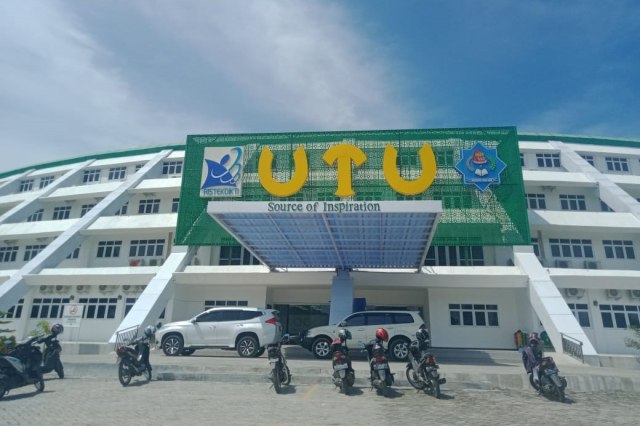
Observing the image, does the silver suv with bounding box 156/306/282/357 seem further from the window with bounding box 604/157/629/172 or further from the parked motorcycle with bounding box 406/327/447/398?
the window with bounding box 604/157/629/172

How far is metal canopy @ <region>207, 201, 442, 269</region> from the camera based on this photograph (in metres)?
12.8

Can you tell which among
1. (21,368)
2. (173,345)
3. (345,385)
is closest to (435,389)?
(345,385)

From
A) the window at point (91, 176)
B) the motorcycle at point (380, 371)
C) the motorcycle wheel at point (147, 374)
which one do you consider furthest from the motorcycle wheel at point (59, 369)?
the window at point (91, 176)

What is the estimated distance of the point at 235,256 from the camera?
24484mm

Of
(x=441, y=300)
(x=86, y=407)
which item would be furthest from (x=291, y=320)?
(x=86, y=407)

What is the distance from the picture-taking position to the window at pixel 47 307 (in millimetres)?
23406

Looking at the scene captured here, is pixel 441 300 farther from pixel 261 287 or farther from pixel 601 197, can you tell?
pixel 601 197

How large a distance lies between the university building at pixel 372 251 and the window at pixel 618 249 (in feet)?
0.26

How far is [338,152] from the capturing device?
21.9m

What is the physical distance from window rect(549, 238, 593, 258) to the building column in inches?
492

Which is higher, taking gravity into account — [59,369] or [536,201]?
[536,201]

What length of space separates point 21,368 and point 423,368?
8.55 meters

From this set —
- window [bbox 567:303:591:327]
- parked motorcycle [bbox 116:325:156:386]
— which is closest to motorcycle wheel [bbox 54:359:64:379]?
parked motorcycle [bbox 116:325:156:386]

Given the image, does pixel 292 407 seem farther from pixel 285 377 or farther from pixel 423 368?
pixel 423 368
